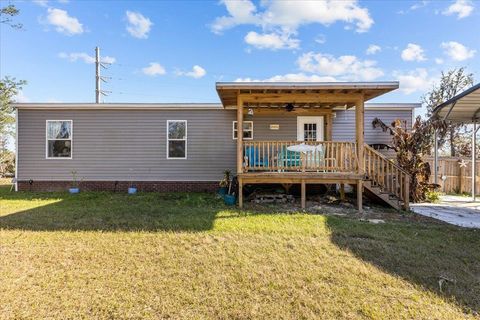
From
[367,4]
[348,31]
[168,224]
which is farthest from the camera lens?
[348,31]

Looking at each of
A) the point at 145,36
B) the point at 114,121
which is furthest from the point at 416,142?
the point at 145,36

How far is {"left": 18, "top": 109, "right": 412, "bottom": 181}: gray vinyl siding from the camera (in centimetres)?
1016

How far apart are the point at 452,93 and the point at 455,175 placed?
1145 centimetres

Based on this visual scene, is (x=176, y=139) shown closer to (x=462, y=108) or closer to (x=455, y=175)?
(x=462, y=108)

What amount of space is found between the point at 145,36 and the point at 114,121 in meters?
10.4

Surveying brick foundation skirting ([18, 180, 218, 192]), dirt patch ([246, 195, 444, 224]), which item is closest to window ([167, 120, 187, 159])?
brick foundation skirting ([18, 180, 218, 192])

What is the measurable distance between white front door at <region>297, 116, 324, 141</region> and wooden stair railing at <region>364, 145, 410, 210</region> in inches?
99.3

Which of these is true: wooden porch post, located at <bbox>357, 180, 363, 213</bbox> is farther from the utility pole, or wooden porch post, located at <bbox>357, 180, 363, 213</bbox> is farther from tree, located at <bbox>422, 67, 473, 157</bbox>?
the utility pole

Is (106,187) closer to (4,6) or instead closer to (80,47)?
(4,6)

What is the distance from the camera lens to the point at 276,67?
19.4 m

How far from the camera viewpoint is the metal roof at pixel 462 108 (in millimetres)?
7695

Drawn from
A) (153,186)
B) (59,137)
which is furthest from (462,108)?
(59,137)

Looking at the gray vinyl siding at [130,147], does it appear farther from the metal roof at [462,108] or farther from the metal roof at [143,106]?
the metal roof at [462,108]

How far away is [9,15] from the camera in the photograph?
10.7 m
